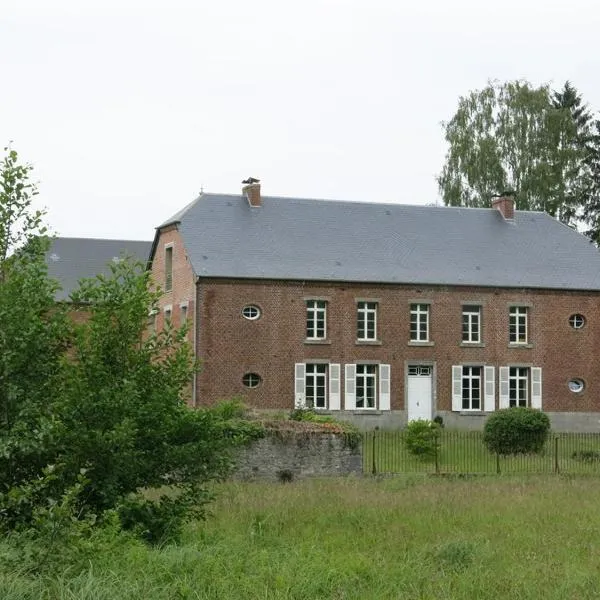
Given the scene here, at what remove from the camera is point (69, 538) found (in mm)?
11625

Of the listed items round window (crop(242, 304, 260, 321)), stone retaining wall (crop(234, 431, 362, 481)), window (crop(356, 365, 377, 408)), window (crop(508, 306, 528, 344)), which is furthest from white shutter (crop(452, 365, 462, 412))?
stone retaining wall (crop(234, 431, 362, 481))

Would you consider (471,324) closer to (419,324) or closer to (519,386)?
(419,324)

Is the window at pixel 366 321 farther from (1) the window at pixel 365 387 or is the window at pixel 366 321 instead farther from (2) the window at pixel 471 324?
(2) the window at pixel 471 324

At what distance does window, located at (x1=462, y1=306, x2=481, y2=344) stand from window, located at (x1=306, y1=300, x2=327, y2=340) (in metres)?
4.86

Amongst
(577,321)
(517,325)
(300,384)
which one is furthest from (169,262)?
(577,321)

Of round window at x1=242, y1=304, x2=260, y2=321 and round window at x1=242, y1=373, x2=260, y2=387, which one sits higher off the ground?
round window at x1=242, y1=304, x2=260, y2=321

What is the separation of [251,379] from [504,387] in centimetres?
856

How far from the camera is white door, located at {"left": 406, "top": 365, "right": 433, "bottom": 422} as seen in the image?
41.7 metres

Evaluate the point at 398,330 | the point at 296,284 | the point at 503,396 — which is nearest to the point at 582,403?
the point at 503,396

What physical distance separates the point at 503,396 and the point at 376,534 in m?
27.3

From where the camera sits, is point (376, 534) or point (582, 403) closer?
point (376, 534)

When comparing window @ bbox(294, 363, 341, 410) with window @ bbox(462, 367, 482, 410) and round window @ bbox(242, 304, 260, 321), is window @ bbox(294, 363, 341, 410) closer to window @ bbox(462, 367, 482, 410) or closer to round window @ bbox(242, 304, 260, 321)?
round window @ bbox(242, 304, 260, 321)

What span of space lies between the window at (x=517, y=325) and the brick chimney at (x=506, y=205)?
4.76 m

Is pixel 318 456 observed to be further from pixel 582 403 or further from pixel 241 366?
pixel 582 403
